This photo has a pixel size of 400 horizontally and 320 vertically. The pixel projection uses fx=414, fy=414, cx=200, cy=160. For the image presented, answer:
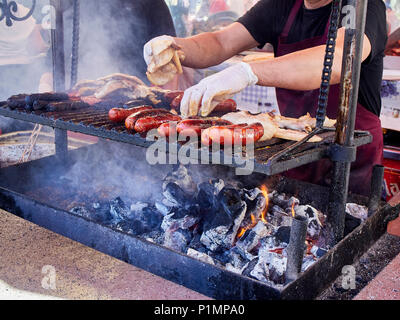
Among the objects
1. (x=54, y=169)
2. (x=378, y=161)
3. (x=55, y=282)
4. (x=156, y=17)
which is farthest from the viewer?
(x=156, y=17)

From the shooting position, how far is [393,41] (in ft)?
18.4

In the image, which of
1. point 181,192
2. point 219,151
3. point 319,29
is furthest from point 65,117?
point 319,29

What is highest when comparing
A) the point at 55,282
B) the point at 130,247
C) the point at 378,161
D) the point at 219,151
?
the point at 219,151

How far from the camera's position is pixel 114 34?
234 inches

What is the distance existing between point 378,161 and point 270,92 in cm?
332

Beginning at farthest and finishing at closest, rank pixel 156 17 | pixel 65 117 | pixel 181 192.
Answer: pixel 156 17
pixel 181 192
pixel 65 117

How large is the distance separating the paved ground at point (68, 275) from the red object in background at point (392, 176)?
3632 millimetres

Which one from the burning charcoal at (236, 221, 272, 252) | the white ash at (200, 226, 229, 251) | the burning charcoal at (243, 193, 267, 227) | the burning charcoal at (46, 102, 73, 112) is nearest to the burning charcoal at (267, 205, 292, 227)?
the burning charcoal at (243, 193, 267, 227)

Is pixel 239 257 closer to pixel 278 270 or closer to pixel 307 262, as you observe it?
pixel 278 270

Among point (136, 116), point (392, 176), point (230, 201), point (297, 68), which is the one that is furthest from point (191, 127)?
point (392, 176)

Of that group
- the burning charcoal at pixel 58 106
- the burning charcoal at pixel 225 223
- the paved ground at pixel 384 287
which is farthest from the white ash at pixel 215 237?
the burning charcoal at pixel 58 106

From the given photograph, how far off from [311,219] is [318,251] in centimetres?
38

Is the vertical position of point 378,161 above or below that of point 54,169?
above
